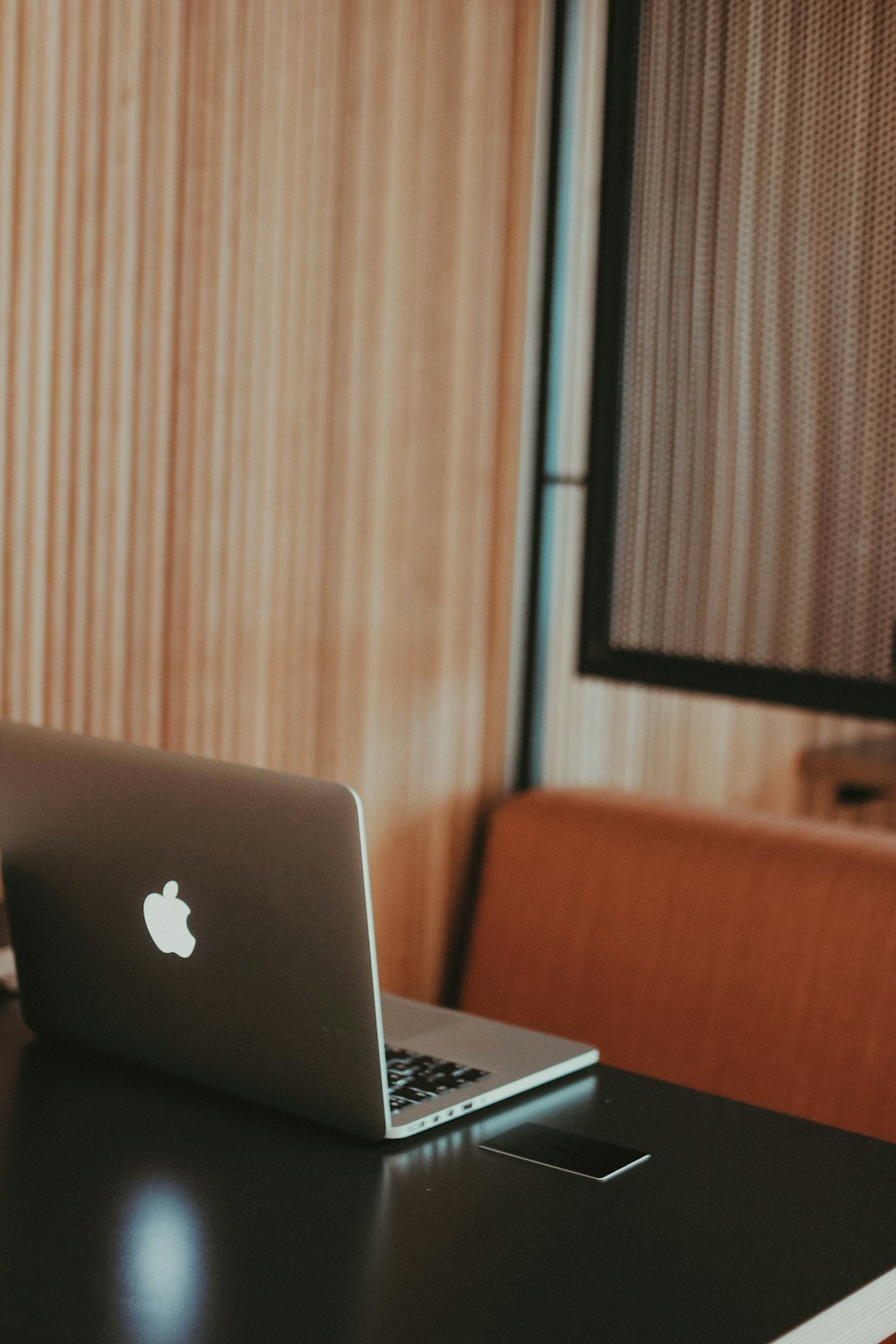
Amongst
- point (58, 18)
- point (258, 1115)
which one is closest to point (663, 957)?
point (258, 1115)

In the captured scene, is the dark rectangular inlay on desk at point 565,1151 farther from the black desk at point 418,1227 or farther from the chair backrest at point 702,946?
the chair backrest at point 702,946

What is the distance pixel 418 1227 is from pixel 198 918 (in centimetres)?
32

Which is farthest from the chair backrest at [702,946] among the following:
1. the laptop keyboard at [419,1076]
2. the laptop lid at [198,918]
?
the laptop lid at [198,918]

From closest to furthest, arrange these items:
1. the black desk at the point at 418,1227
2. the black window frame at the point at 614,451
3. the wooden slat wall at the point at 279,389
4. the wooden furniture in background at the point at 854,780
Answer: the black desk at the point at 418,1227 → the wooden slat wall at the point at 279,389 → the black window frame at the point at 614,451 → the wooden furniture in background at the point at 854,780

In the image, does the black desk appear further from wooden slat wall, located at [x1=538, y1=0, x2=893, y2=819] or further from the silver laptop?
wooden slat wall, located at [x1=538, y1=0, x2=893, y2=819]

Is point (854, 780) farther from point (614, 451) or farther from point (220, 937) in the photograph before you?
point (220, 937)

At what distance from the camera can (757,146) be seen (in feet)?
6.95

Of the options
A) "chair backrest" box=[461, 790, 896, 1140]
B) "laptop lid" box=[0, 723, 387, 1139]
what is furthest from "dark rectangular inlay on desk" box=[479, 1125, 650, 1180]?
"chair backrest" box=[461, 790, 896, 1140]

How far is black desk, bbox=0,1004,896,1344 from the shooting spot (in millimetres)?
1037

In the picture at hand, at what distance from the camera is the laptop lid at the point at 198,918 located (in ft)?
4.11

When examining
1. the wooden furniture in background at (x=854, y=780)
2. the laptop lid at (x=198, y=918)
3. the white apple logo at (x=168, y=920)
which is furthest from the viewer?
the wooden furniture in background at (x=854, y=780)

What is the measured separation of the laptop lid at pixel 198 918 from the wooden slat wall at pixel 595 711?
3.81 ft

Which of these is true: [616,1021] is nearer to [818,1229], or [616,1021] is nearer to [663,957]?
[663,957]

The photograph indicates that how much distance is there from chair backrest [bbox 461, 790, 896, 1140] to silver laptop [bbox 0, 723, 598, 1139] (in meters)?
0.60
